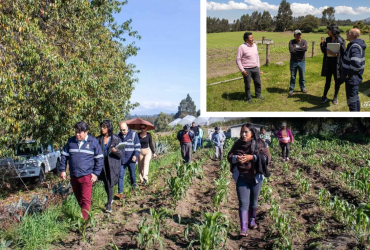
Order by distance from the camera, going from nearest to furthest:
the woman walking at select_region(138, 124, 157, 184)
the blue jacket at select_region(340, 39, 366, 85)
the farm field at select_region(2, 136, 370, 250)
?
the farm field at select_region(2, 136, 370, 250), the blue jacket at select_region(340, 39, 366, 85), the woman walking at select_region(138, 124, 157, 184)

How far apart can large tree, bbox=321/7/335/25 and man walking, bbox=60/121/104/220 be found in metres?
7.82

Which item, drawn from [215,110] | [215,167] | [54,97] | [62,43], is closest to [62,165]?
[54,97]

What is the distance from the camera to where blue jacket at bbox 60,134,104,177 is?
5.19m

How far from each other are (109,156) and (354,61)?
5813 mm

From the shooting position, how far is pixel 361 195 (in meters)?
7.08

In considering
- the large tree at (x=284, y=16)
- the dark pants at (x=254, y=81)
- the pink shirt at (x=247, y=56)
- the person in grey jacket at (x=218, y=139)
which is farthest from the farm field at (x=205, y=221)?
the person in grey jacket at (x=218, y=139)

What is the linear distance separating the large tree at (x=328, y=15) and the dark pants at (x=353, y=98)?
2.25 meters

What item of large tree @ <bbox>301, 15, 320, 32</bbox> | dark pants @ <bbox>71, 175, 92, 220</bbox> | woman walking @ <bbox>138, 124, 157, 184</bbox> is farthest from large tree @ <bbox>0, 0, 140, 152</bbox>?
large tree @ <bbox>301, 15, 320, 32</bbox>

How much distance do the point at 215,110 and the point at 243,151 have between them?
6618mm

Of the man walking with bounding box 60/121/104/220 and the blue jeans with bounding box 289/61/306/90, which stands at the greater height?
the blue jeans with bounding box 289/61/306/90

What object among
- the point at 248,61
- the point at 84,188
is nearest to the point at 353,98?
the point at 248,61

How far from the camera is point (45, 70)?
25.5 feet

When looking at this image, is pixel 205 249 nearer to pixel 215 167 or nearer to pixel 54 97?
pixel 54 97

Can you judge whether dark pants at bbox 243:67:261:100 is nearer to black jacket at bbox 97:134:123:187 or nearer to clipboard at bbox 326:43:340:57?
clipboard at bbox 326:43:340:57
